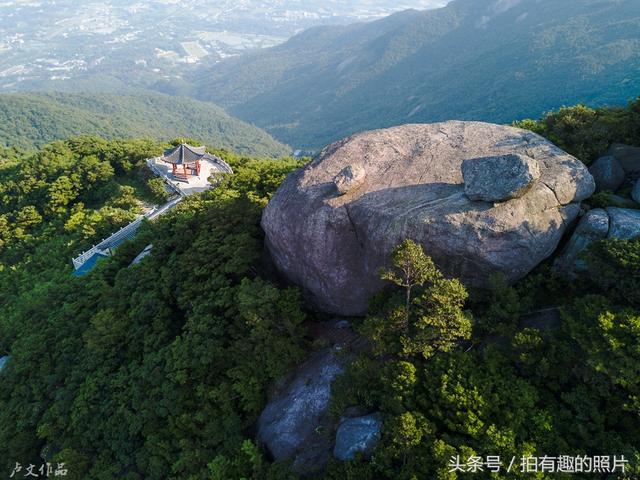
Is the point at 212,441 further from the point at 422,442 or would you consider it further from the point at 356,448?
the point at 422,442

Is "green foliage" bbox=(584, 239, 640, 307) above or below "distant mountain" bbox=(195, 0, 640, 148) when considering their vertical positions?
above

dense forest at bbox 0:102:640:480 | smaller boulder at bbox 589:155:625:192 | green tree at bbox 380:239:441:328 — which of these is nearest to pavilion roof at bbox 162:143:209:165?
dense forest at bbox 0:102:640:480

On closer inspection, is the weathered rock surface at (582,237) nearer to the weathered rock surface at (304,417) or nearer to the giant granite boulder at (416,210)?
the giant granite boulder at (416,210)

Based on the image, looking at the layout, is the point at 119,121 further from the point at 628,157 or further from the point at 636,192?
the point at 636,192

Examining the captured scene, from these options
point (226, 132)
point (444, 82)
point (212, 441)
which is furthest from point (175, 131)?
point (212, 441)

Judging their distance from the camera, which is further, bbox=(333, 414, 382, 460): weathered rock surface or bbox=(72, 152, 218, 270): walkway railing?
bbox=(72, 152, 218, 270): walkway railing

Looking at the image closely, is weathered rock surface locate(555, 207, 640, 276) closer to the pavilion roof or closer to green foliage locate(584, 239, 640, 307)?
green foliage locate(584, 239, 640, 307)

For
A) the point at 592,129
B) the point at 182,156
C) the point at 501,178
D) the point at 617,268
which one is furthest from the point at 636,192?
the point at 182,156
